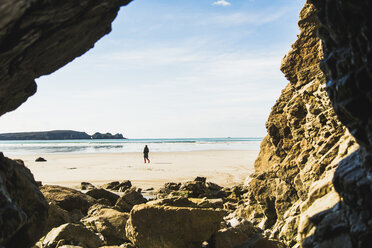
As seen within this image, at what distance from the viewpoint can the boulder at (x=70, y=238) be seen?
772 cm

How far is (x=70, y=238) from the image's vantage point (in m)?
7.80

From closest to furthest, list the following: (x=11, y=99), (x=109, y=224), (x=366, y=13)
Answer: (x=366, y=13) < (x=11, y=99) < (x=109, y=224)

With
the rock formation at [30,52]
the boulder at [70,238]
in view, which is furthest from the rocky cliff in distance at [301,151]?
the rock formation at [30,52]

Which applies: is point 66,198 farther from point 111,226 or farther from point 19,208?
point 19,208

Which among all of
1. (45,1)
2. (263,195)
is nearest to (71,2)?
(45,1)

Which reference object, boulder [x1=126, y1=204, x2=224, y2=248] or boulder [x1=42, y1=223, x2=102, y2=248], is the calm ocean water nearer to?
boulder [x1=42, y1=223, x2=102, y2=248]

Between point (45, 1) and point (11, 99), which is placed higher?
point (45, 1)

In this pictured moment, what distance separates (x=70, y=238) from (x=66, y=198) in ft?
14.2

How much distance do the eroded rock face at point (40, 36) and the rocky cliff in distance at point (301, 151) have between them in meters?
5.18

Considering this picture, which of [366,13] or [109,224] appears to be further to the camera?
[109,224]

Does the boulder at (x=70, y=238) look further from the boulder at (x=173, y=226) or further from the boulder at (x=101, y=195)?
the boulder at (x=101, y=195)

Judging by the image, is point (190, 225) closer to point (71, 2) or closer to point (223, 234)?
point (223, 234)

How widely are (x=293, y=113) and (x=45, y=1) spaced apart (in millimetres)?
6939

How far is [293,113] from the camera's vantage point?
9.02m
